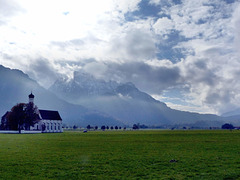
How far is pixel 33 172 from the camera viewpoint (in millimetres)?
21266

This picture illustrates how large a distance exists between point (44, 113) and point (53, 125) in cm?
1075

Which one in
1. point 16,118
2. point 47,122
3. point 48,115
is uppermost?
point 48,115

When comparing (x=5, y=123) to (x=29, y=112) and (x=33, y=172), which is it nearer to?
(x=29, y=112)

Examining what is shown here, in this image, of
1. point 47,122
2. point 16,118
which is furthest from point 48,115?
point 16,118

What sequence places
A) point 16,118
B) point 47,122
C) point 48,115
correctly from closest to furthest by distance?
point 16,118 < point 47,122 < point 48,115

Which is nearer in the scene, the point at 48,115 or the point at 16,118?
the point at 16,118

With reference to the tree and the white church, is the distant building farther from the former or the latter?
the tree

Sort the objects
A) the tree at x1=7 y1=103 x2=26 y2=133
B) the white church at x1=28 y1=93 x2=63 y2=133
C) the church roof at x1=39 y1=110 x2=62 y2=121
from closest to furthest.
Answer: the tree at x1=7 y1=103 x2=26 y2=133
the white church at x1=28 y1=93 x2=63 y2=133
the church roof at x1=39 y1=110 x2=62 y2=121

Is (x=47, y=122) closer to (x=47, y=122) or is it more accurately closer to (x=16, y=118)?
(x=47, y=122)

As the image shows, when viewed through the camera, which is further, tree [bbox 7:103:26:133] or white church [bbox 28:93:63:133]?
white church [bbox 28:93:63:133]

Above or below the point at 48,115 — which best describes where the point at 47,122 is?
below

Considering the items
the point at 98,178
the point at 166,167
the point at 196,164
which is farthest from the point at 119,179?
the point at 196,164

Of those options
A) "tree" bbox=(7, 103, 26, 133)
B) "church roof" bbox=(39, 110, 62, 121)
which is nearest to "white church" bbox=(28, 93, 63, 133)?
"church roof" bbox=(39, 110, 62, 121)

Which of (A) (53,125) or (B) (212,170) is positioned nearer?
(B) (212,170)
